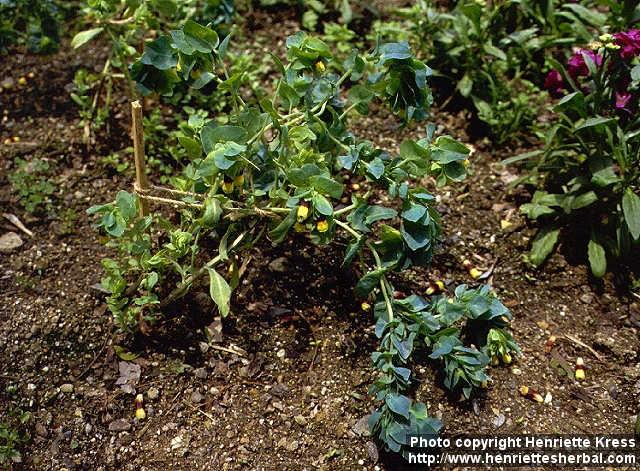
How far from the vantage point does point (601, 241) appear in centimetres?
290

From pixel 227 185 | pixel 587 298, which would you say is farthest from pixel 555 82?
pixel 227 185

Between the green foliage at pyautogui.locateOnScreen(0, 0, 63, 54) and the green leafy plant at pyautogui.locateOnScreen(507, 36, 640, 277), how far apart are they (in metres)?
2.31

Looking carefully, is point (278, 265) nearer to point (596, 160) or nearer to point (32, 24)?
point (596, 160)

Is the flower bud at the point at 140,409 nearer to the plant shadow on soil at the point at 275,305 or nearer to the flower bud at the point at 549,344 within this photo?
the plant shadow on soil at the point at 275,305

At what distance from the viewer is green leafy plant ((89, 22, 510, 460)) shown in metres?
2.29

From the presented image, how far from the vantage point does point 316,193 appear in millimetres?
2285

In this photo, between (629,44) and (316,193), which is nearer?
(316,193)

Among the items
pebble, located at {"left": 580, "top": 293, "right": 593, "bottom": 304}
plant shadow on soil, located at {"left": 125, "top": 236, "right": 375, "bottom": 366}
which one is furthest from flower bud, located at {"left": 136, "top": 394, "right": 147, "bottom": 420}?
pebble, located at {"left": 580, "top": 293, "right": 593, "bottom": 304}

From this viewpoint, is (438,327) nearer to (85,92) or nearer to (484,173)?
(484,173)

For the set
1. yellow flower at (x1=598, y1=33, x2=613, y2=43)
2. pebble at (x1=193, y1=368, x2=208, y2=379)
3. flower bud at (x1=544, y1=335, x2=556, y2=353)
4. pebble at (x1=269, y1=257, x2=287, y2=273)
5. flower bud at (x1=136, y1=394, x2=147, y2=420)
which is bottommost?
flower bud at (x1=136, y1=394, x2=147, y2=420)

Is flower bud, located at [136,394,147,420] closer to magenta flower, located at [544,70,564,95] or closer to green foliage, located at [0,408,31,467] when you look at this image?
green foliage, located at [0,408,31,467]

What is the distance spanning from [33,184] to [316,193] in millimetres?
1483

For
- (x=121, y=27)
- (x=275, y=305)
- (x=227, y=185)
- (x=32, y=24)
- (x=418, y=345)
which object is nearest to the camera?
(x=227, y=185)

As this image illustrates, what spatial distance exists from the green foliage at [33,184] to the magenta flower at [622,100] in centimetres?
239
